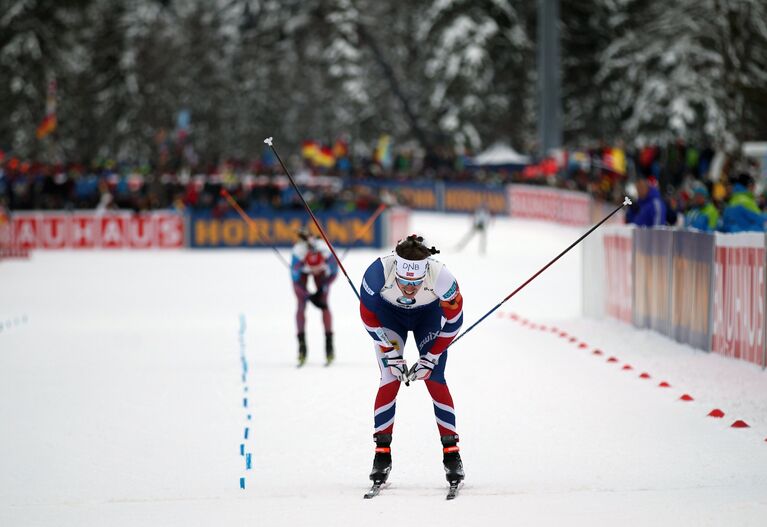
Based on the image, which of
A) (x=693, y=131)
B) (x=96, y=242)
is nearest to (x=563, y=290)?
(x=96, y=242)

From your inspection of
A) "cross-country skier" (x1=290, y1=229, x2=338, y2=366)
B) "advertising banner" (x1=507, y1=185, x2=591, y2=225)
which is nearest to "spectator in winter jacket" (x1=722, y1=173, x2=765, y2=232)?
"cross-country skier" (x1=290, y1=229, x2=338, y2=366)

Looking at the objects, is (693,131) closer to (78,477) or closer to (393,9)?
(393,9)

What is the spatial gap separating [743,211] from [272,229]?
26391 millimetres

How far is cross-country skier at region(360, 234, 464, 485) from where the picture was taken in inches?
330

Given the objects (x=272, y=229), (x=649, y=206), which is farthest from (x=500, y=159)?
(x=649, y=206)

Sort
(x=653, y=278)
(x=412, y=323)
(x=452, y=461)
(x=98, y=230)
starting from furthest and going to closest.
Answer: (x=98, y=230)
(x=653, y=278)
(x=412, y=323)
(x=452, y=461)

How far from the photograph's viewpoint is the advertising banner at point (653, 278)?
53.5 ft

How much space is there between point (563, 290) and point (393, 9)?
65.4m

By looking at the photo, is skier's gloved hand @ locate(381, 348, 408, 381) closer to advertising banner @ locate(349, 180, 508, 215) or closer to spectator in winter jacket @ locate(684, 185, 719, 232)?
Answer: spectator in winter jacket @ locate(684, 185, 719, 232)

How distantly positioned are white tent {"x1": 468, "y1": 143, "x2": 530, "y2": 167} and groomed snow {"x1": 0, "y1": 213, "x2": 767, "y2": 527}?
128 ft

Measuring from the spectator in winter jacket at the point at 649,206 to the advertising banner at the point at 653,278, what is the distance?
170 millimetres

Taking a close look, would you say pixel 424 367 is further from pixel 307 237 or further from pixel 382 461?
pixel 307 237

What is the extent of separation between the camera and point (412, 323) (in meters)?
8.89

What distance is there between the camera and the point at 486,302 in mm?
24906
